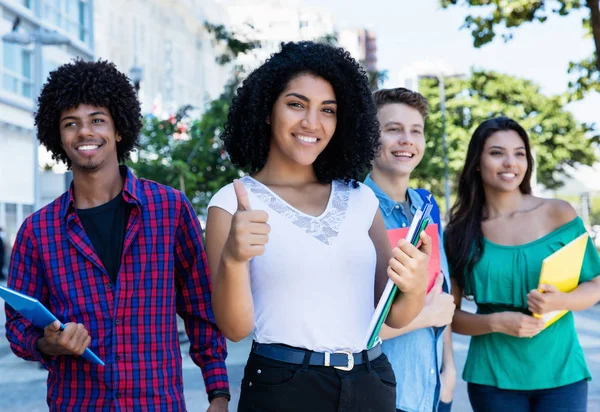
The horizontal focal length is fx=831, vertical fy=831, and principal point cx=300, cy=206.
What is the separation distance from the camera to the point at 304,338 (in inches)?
90.7

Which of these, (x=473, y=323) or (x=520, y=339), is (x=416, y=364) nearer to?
(x=473, y=323)

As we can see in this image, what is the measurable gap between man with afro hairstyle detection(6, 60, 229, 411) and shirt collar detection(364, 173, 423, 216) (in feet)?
2.52

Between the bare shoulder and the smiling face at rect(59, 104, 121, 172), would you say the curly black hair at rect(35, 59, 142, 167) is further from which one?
the bare shoulder

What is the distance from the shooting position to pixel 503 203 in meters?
3.75

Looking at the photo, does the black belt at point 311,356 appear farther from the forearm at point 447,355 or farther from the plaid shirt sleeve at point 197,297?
the forearm at point 447,355

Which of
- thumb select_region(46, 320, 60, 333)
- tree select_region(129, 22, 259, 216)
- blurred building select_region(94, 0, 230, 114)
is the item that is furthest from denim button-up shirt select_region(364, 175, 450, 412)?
blurred building select_region(94, 0, 230, 114)

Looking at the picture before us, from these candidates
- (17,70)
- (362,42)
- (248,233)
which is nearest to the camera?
(248,233)

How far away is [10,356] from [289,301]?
8741mm

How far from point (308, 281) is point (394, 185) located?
1156 mm

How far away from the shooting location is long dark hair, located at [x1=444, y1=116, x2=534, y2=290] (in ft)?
11.9

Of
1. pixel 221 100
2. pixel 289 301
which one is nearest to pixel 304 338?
pixel 289 301

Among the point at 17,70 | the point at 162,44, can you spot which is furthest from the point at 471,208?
the point at 162,44

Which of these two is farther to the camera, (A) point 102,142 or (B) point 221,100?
(B) point 221,100

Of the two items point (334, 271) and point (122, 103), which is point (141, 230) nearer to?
point (122, 103)
